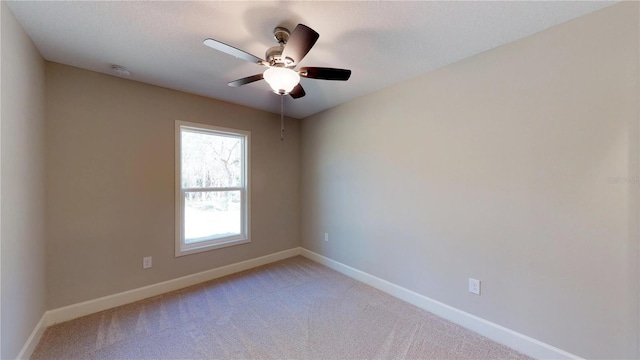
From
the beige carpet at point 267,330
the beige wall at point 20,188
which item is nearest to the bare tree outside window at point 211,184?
the beige carpet at point 267,330

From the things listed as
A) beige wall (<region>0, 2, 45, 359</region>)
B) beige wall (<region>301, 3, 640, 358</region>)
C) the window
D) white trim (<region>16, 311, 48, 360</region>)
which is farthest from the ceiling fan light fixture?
white trim (<region>16, 311, 48, 360</region>)

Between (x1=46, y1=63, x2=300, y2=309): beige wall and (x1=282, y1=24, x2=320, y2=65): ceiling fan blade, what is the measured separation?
1994 millimetres

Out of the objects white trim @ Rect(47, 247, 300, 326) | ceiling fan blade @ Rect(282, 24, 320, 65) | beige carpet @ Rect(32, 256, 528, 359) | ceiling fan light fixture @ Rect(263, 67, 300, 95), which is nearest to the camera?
ceiling fan blade @ Rect(282, 24, 320, 65)

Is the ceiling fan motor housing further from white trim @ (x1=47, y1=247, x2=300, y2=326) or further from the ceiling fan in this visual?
white trim @ (x1=47, y1=247, x2=300, y2=326)

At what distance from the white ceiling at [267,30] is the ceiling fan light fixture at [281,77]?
0.34 metres

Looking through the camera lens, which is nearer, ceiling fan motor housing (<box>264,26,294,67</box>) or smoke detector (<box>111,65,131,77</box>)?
ceiling fan motor housing (<box>264,26,294,67</box>)

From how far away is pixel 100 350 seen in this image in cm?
185

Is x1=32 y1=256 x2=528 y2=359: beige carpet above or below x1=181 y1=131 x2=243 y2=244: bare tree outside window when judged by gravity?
below

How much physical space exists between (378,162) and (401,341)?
1.79 m

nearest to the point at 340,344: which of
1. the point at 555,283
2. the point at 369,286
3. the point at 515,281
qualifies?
the point at 369,286

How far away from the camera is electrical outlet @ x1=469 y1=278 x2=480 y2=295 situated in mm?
2080

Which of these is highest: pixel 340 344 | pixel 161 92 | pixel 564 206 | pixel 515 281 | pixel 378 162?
pixel 161 92

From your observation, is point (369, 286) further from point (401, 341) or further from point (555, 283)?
point (555, 283)

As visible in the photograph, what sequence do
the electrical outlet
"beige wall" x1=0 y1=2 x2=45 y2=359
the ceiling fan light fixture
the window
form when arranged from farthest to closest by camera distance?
the window
the electrical outlet
the ceiling fan light fixture
"beige wall" x1=0 y1=2 x2=45 y2=359
